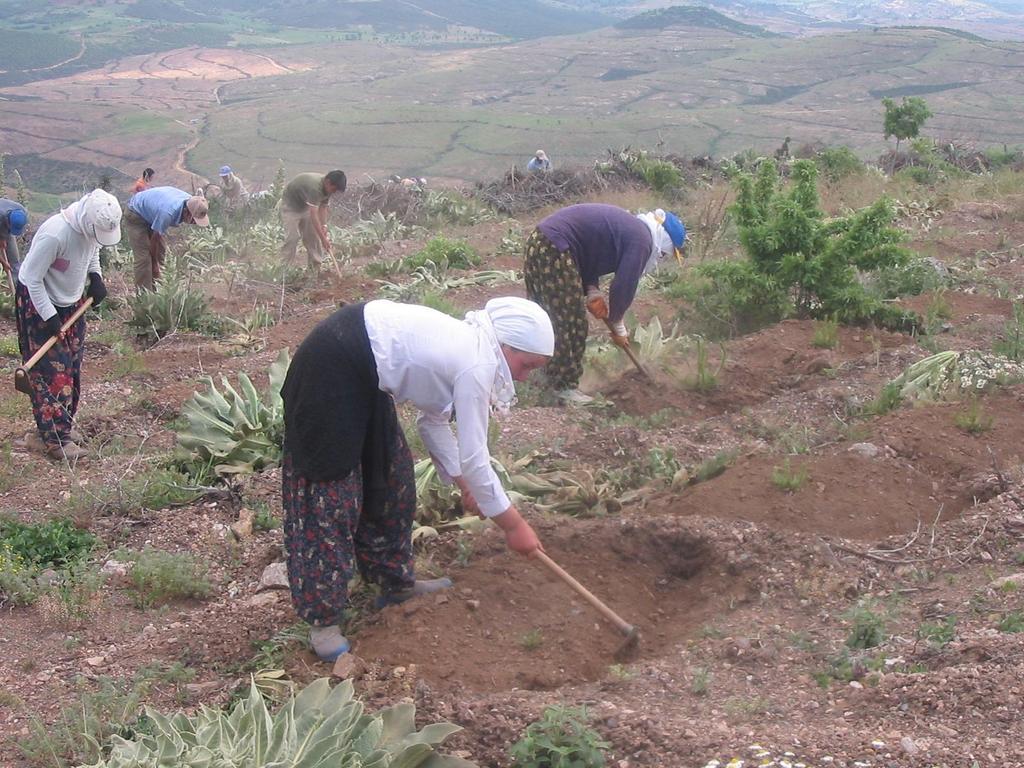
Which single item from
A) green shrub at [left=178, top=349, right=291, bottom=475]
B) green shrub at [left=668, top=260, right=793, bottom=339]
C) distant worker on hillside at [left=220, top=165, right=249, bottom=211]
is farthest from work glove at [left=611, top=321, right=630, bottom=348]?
distant worker on hillside at [left=220, top=165, right=249, bottom=211]

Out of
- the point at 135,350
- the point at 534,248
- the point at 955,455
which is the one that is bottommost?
the point at 135,350

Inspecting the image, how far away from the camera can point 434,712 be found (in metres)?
3.35

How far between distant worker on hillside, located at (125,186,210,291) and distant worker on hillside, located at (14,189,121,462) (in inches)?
90.3

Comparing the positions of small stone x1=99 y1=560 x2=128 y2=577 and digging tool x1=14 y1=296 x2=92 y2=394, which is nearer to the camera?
small stone x1=99 y1=560 x2=128 y2=577

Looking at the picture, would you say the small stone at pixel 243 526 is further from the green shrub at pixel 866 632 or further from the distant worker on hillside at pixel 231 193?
the distant worker on hillside at pixel 231 193

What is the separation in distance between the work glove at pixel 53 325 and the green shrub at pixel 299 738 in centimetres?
320

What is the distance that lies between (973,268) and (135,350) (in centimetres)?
689

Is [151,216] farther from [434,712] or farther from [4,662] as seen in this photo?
[434,712]

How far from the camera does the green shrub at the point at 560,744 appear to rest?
2.97 metres

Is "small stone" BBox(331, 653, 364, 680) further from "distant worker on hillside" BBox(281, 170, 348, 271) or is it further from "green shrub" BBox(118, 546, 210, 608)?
"distant worker on hillside" BBox(281, 170, 348, 271)

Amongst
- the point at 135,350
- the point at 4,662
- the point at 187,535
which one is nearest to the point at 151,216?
the point at 135,350

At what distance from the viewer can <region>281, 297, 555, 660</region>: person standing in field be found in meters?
3.29

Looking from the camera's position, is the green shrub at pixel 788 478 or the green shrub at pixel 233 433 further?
the green shrub at pixel 233 433

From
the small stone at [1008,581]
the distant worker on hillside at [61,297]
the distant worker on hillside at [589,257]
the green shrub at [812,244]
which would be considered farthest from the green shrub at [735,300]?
the distant worker on hillside at [61,297]
